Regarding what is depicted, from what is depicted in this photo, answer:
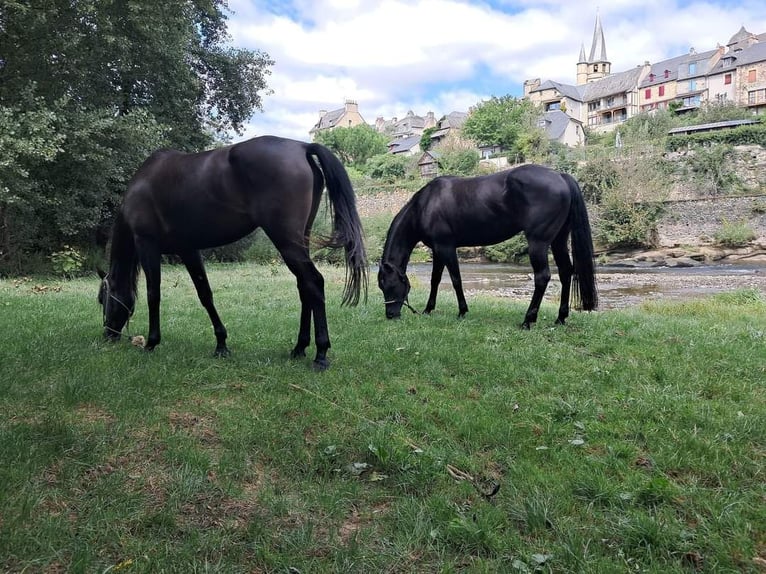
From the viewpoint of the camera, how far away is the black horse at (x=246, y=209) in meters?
4.62

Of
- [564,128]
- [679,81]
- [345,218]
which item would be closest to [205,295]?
[345,218]

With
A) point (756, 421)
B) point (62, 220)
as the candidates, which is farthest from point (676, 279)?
point (62, 220)

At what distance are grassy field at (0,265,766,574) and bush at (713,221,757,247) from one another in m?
30.5

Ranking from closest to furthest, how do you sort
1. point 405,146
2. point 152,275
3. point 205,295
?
point 152,275, point 205,295, point 405,146

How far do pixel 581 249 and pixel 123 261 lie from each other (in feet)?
18.7

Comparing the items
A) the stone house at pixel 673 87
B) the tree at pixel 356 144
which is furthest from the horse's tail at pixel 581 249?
the tree at pixel 356 144

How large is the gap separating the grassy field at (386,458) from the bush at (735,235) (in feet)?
100

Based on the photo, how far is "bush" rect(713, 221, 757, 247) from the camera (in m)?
30.6

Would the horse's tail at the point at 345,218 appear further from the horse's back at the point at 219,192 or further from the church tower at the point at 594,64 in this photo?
the church tower at the point at 594,64

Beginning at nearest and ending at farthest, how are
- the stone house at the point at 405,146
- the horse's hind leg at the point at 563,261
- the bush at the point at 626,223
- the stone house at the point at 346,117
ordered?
the horse's hind leg at the point at 563,261
the bush at the point at 626,223
the stone house at the point at 405,146
the stone house at the point at 346,117

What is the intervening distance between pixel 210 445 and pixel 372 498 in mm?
1150

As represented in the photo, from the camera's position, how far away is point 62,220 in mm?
15062

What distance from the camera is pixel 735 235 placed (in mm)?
30766

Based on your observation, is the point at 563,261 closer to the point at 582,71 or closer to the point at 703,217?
the point at 703,217
